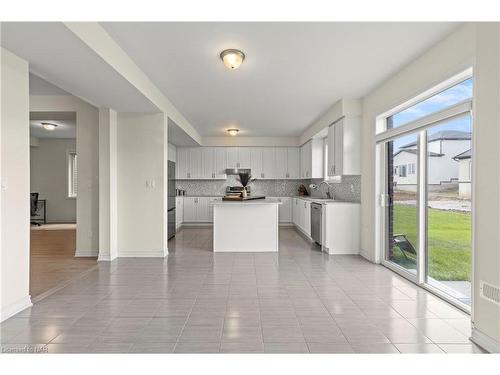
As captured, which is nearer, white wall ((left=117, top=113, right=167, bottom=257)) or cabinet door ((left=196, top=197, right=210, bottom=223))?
white wall ((left=117, top=113, right=167, bottom=257))

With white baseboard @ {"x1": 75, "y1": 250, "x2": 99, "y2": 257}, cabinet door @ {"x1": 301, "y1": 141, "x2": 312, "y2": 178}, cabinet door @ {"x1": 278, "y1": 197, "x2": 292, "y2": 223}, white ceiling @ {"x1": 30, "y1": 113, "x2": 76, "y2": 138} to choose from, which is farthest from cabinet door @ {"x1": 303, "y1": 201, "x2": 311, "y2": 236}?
white ceiling @ {"x1": 30, "y1": 113, "x2": 76, "y2": 138}

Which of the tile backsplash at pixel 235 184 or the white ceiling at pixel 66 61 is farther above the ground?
the white ceiling at pixel 66 61

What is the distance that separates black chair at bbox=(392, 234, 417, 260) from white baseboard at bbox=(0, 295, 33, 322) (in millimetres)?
4173

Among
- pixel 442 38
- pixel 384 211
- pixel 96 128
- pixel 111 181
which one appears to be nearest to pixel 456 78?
pixel 442 38

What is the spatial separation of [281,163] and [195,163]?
2476mm

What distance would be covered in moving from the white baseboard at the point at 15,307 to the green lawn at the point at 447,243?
4.17 m

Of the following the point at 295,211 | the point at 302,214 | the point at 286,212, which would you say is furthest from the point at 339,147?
the point at 286,212

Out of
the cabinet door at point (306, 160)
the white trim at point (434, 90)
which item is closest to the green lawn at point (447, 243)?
the white trim at point (434, 90)

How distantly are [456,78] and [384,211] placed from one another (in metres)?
2.15

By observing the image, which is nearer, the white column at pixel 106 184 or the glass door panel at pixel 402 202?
the glass door panel at pixel 402 202

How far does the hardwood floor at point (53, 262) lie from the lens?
145 inches

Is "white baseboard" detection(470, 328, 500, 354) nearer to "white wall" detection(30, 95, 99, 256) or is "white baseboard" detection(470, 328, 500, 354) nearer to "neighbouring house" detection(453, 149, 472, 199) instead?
"neighbouring house" detection(453, 149, 472, 199)

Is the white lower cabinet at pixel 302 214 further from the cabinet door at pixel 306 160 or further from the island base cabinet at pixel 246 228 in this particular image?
the island base cabinet at pixel 246 228

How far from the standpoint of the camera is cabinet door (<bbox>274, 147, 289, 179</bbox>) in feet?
29.0
